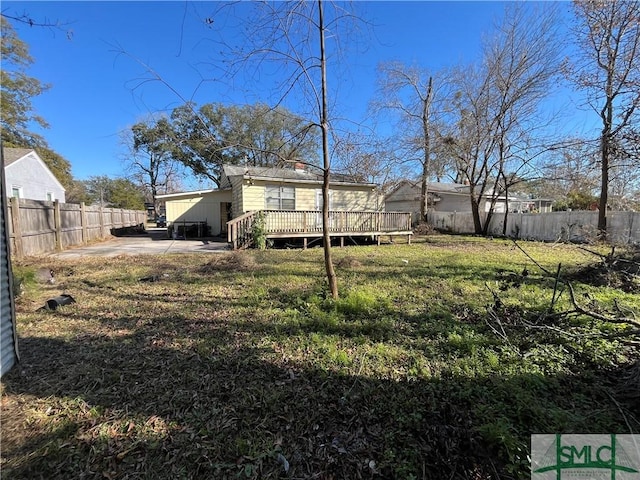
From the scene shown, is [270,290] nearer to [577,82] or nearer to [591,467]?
[591,467]

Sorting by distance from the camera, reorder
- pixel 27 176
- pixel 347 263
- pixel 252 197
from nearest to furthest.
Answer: pixel 347 263, pixel 252 197, pixel 27 176

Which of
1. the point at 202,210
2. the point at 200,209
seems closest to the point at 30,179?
the point at 200,209

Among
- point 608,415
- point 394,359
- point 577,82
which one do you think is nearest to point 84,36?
point 394,359

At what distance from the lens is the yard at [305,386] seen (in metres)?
1.76

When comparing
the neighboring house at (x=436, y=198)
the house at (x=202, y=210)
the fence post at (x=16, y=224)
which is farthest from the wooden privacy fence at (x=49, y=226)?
the neighboring house at (x=436, y=198)

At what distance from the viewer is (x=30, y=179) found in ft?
57.2

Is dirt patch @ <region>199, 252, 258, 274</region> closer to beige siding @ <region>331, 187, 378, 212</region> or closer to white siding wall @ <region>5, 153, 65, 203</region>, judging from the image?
beige siding @ <region>331, 187, 378, 212</region>

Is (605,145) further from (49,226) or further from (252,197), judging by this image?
(49,226)

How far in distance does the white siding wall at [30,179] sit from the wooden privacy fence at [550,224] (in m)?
24.1

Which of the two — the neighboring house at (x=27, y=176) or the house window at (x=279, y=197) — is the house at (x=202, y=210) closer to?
the house window at (x=279, y=197)

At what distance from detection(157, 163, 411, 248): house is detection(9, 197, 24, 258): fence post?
5227 millimetres

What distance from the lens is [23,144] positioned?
23.1 meters

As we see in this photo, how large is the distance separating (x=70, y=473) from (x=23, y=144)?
32.4 meters

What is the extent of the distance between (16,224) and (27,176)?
14.2 metres
